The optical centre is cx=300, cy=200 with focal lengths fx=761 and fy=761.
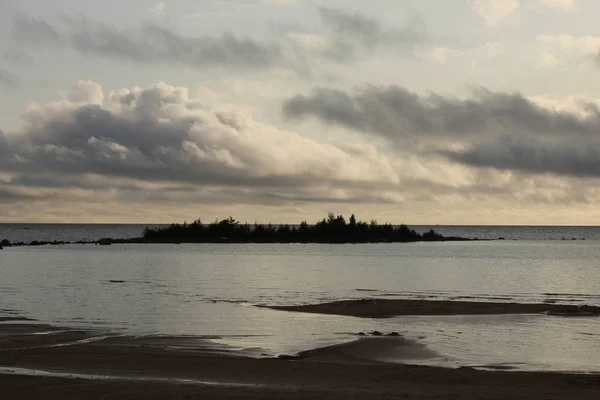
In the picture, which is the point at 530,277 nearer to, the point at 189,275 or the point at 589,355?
the point at 189,275

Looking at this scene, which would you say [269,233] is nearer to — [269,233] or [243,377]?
[269,233]

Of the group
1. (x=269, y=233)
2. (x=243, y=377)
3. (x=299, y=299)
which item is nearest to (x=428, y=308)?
(x=299, y=299)

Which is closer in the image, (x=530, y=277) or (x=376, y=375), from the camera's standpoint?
(x=376, y=375)

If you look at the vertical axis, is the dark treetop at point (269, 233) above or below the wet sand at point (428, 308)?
above

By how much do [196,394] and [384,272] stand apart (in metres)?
55.6

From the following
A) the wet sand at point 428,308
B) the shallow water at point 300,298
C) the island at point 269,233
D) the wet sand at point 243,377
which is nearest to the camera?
the wet sand at point 243,377

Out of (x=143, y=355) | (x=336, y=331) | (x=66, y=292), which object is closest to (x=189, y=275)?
(x=66, y=292)

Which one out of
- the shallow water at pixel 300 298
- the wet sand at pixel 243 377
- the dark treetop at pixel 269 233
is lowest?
the wet sand at pixel 243 377

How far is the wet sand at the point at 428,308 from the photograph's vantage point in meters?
39.6

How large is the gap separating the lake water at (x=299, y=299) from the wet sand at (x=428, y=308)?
1.97m

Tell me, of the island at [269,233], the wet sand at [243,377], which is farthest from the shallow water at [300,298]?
the island at [269,233]

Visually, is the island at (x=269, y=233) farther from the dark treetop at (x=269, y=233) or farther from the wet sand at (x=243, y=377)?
the wet sand at (x=243, y=377)

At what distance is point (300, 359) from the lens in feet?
82.2

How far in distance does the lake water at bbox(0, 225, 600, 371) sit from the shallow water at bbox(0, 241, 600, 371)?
0.07 metres
